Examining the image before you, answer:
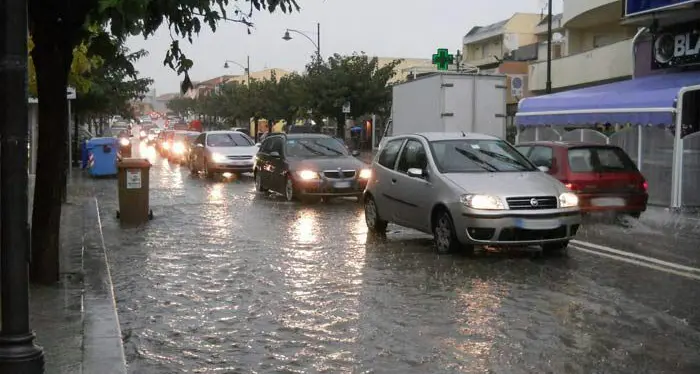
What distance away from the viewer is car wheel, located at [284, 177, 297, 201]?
17653 millimetres

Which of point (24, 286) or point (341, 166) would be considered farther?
point (341, 166)

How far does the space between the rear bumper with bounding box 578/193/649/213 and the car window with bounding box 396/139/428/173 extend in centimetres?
343

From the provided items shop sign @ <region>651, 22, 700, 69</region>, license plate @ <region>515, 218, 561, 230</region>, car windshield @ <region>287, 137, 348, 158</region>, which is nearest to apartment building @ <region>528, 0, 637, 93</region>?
shop sign @ <region>651, 22, 700, 69</region>

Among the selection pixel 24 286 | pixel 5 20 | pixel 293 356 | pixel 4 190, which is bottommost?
pixel 293 356

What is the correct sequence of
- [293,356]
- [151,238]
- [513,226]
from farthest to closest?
[151,238] → [513,226] → [293,356]

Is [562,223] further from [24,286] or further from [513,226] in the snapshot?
[24,286]

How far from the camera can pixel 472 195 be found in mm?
9531

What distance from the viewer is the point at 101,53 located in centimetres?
729

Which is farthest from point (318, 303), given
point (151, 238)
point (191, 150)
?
point (191, 150)

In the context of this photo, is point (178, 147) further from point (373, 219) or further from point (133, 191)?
point (373, 219)

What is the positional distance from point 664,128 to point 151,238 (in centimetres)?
1101

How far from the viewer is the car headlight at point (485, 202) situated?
9461 millimetres

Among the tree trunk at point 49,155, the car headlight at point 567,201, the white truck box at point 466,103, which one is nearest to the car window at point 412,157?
the car headlight at point 567,201

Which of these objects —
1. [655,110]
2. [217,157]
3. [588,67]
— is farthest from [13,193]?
[588,67]
